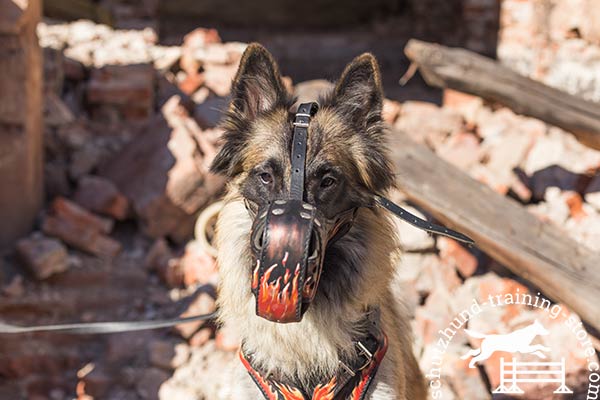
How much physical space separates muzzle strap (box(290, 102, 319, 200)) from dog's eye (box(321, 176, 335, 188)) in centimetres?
13

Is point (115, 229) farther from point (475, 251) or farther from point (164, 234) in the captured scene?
point (475, 251)

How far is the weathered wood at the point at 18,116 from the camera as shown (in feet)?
18.1

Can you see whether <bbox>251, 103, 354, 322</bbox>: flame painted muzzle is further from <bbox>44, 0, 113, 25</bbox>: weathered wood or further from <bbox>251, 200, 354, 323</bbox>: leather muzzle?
<bbox>44, 0, 113, 25</bbox>: weathered wood

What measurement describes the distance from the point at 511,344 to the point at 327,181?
7.91ft

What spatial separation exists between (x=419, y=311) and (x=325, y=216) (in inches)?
116

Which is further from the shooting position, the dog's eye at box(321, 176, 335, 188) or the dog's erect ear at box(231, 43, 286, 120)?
the dog's erect ear at box(231, 43, 286, 120)

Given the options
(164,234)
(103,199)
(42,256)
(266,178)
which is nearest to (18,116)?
(103,199)

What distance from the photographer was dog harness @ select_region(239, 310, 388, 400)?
9.88ft

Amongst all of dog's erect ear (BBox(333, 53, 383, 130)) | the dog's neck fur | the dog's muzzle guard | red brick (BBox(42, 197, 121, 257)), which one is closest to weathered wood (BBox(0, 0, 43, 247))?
red brick (BBox(42, 197, 121, 257))

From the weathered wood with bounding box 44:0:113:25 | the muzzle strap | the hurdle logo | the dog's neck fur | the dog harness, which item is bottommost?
the hurdle logo

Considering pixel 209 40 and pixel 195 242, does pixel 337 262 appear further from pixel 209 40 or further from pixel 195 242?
pixel 209 40

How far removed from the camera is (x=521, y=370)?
4.67 meters

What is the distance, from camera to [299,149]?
108 inches

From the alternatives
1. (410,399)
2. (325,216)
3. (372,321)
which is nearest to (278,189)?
(325,216)
